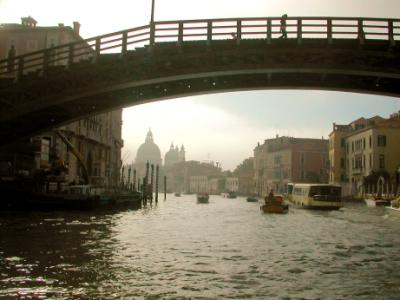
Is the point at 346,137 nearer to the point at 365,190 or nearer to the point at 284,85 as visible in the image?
the point at 365,190

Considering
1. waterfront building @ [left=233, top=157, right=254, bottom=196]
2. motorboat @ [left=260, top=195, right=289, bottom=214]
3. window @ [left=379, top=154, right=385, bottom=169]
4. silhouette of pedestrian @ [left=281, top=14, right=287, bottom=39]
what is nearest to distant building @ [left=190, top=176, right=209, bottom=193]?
waterfront building @ [left=233, top=157, right=254, bottom=196]

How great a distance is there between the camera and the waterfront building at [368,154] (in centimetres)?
6619

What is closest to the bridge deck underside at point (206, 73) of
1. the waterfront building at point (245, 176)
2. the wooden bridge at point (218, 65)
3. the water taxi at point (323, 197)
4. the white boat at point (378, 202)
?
the wooden bridge at point (218, 65)

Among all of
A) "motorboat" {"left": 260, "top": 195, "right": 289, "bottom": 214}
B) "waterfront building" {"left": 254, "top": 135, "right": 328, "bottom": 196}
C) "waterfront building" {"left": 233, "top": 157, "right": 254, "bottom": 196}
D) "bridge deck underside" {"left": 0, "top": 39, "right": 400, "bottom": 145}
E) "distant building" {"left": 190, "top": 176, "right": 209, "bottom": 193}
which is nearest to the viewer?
"bridge deck underside" {"left": 0, "top": 39, "right": 400, "bottom": 145}

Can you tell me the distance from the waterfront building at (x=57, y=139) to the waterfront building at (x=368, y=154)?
108 feet

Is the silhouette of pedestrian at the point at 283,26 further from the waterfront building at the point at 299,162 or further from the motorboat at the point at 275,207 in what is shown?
the waterfront building at the point at 299,162

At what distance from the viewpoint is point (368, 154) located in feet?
224

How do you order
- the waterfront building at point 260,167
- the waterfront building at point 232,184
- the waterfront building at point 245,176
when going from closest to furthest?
1. the waterfront building at point 260,167
2. the waterfront building at point 245,176
3. the waterfront building at point 232,184

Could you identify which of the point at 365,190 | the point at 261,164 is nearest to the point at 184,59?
the point at 365,190

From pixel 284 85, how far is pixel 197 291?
12.4 meters

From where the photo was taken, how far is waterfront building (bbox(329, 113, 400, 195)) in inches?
2606

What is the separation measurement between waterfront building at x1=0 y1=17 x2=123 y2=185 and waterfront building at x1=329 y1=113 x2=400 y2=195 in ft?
108

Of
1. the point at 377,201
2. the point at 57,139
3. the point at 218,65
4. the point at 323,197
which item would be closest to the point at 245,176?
the point at 377,201

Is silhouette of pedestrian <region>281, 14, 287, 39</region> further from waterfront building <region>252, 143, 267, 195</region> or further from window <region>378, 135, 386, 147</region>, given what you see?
waterfront building <region>252, 143, 267, 195</region>
